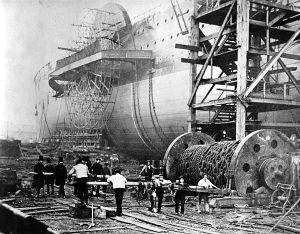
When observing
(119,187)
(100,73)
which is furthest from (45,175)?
(100,73)

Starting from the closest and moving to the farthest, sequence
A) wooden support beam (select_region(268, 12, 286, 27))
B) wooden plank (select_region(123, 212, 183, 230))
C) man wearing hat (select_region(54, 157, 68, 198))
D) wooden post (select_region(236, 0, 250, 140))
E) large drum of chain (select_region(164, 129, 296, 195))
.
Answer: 1. wooden plank (select_region(123, 212, 183, 230))
2. large drum of chain (select_region(164, 129, 296, 195))
3. wooden post (select_region(236, 0, 250, 140))
4. wooden support beam (select_region(268, 12, 286, 27))
5. man wearing hat (select_region(54, 157, 68, 198))

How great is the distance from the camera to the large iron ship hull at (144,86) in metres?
24.0

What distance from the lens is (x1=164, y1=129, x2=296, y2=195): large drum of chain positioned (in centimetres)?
1254

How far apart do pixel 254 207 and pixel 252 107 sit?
5.33 meters

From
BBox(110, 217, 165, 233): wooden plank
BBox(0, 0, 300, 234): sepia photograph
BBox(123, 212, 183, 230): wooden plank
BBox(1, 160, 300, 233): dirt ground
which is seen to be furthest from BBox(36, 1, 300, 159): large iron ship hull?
BBox(110, 217, 165, 233): wooden plank

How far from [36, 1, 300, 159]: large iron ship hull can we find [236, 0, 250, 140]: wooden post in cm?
265

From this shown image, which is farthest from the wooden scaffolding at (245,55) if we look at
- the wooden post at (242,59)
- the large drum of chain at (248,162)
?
the large drum of chain at (248,162)

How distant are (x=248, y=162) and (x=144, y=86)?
672 inches

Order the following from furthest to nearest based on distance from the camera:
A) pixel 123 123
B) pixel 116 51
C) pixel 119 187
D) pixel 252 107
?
1. pixel 123 123
2. pixel 116 51
3. pixel 252 107
4. pixel 119 187

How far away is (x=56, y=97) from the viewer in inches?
1946

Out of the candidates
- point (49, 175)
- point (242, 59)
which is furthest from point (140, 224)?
point (49, 175)

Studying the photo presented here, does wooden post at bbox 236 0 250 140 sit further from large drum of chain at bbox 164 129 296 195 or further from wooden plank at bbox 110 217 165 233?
wooden plank at bbox 110 217 165 233

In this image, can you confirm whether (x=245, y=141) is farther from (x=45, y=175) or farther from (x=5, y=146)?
(x=5, y=146)

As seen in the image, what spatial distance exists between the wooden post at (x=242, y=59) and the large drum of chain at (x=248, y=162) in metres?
0.76
